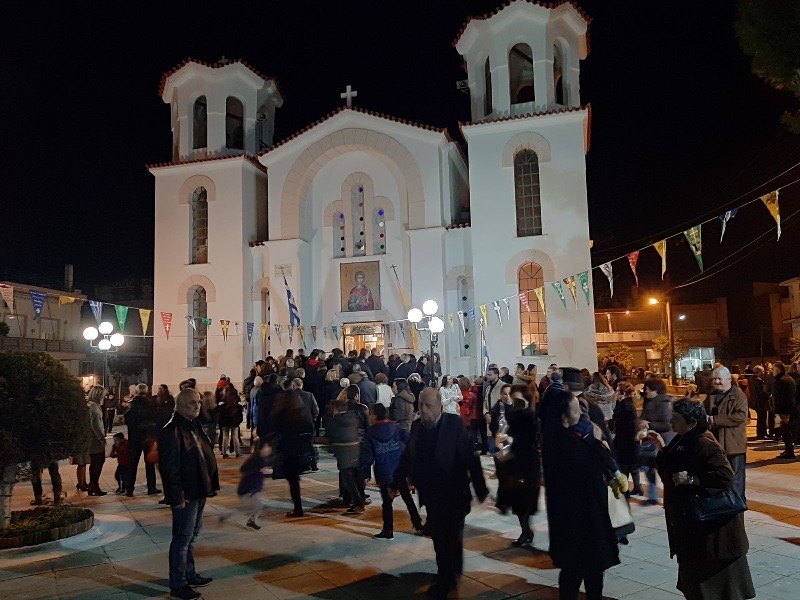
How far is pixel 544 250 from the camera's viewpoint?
1984cm

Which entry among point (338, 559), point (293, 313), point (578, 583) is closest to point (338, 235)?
point (293, 313)

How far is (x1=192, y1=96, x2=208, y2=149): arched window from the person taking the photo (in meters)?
24.2

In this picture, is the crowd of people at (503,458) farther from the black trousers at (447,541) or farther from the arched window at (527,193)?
the arched window at (527,193)

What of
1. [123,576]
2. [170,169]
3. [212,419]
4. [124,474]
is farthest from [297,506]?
[170,169]

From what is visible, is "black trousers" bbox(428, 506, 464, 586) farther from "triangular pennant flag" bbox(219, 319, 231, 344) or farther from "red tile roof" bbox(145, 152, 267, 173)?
"red tile roof" bbox(145, 152, 267, 173)

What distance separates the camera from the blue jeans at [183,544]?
559 centimetres

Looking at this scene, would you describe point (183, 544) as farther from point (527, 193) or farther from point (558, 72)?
point (558, 72)

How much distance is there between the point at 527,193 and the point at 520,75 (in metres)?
4.78

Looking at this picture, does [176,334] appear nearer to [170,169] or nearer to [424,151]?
[170,169]

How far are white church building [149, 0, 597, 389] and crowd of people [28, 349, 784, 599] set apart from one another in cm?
785

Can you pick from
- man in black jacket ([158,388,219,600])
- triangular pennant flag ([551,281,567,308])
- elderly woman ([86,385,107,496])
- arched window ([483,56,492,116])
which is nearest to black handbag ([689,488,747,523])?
man in black jacket ([158,388,219,600])

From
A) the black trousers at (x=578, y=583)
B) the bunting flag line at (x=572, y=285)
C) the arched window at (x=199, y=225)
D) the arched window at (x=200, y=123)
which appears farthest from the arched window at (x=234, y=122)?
the black trousers at (x=578, y=583)

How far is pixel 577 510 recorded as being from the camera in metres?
4.47

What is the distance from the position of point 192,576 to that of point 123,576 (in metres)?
0.87
